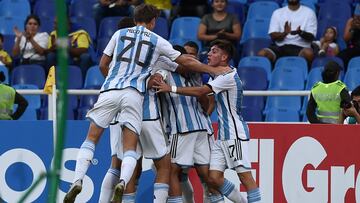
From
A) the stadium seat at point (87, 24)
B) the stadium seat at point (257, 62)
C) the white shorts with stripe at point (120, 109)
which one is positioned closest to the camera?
the white shorts with stripe at point (120, 109)

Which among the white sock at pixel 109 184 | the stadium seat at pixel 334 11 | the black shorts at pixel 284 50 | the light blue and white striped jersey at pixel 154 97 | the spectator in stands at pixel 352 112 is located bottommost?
the white sock at pixel 109 184

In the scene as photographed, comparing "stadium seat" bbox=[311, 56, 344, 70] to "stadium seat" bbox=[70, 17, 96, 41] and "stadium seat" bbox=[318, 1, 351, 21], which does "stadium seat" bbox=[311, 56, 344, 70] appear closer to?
"stadium seat" bbox=[318, 1, 351, 21]

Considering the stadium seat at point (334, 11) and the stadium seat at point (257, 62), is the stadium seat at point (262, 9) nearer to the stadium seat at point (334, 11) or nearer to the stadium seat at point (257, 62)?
the stadium seat at point (334, 11)

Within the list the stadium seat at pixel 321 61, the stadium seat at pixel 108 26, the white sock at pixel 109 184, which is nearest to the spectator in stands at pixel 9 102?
the white sock at pixel 109 184

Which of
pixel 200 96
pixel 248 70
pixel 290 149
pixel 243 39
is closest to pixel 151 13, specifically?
pixel 200 96

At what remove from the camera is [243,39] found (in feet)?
52.0

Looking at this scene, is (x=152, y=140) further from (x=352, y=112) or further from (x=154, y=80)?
(x=352, y=112)

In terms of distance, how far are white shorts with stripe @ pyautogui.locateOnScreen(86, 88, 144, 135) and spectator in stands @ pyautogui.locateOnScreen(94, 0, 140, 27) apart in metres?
6.98

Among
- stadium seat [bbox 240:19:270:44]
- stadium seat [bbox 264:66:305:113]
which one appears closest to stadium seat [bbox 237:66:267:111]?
stadium seat [bbox 264:66:305:113]

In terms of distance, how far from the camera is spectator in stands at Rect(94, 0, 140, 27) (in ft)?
52.6

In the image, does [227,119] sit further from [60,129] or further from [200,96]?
[60,129]

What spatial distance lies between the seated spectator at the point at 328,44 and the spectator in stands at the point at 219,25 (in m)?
1.20

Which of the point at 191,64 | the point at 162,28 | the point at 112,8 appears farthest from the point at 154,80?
the point at 112,8

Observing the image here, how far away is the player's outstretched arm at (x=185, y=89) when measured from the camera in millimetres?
9430
